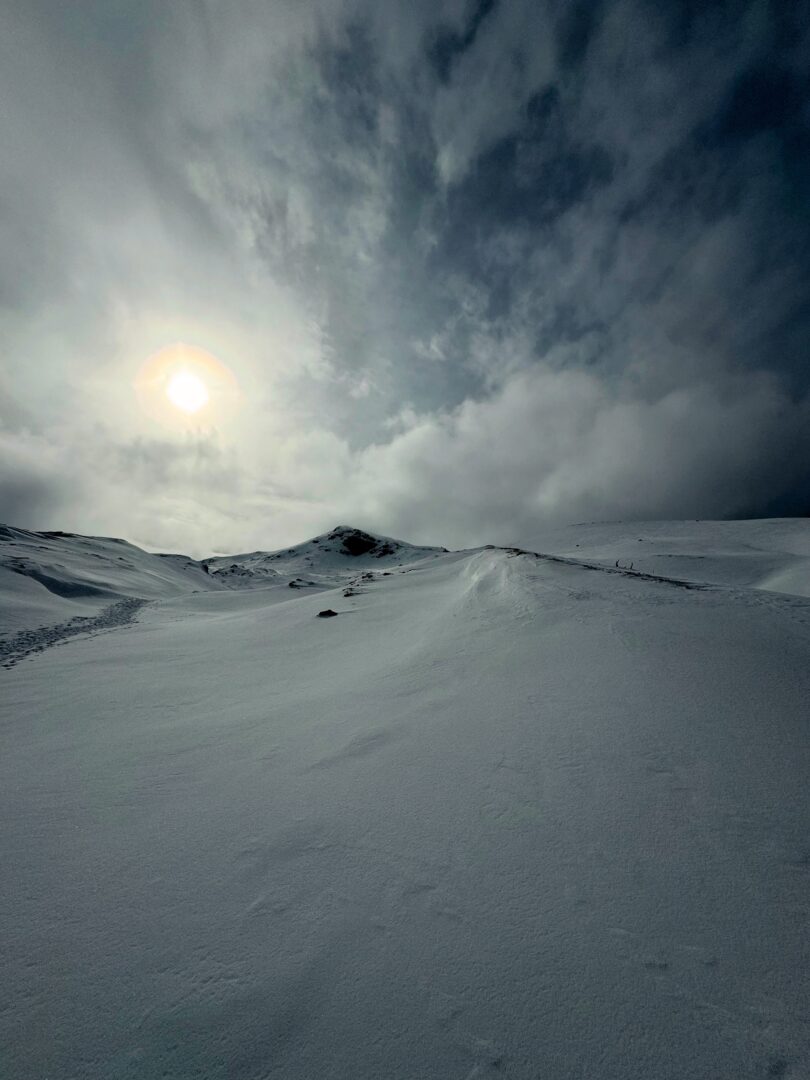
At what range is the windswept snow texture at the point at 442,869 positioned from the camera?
171 cm

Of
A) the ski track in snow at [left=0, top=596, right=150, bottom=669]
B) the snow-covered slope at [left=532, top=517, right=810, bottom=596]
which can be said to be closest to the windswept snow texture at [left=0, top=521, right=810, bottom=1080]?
the ski track in snow at [left=0, top=596, right=150, bottom=669]

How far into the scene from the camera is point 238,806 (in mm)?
3361

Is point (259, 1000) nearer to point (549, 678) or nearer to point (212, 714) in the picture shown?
point (549, 678)

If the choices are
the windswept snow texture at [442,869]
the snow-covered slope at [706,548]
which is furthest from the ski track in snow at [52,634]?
the snow-covered slope at [706,548]

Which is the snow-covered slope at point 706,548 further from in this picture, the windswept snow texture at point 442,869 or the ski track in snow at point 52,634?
the ski track in snow at point 52,634

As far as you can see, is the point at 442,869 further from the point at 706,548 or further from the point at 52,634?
the point at 706,548

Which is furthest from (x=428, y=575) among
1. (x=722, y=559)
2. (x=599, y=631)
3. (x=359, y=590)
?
(x=722, y=559)

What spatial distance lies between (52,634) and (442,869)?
63.1ft

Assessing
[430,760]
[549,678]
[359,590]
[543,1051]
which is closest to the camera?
[543,1051]

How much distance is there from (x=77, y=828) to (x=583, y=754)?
425 centimetres

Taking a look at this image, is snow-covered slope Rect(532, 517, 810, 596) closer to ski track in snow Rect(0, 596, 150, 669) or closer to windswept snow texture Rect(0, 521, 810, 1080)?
windswept snow texture Rect(0, 521, 810, 1080)

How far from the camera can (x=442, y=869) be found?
8.15ft

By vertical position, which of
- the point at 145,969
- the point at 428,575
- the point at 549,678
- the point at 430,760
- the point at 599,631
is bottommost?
the point at 145,969

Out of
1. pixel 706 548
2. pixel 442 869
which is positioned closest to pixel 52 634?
pixel 442 869
